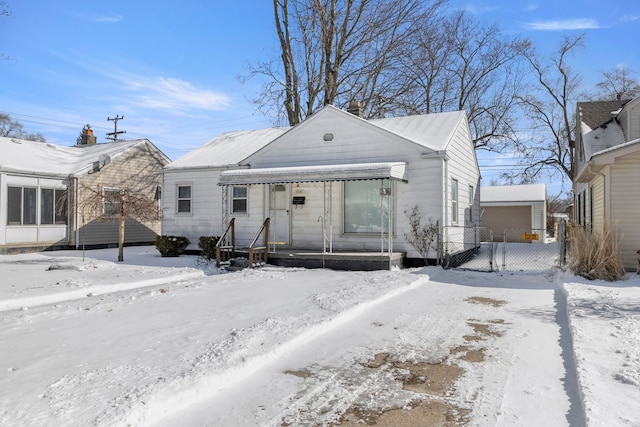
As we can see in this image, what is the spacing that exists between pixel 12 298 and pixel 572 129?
32.0 m

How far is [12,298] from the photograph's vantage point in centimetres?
725

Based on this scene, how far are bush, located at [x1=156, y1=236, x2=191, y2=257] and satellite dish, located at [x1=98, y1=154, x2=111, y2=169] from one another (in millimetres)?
5502

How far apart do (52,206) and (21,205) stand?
1.18 meters

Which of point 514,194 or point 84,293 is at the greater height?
point 514,194

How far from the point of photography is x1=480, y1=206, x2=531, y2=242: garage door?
30547mm

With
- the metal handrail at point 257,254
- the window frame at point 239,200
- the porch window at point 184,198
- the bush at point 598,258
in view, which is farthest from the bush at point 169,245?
the bush at point 598,258

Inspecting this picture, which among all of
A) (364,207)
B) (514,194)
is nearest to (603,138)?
(364,207)

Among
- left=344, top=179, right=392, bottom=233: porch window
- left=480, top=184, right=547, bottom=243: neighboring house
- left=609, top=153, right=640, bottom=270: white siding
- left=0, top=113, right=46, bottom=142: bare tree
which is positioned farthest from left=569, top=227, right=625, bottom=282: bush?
left=0, top=113, right=46, bottom=142: bare tree

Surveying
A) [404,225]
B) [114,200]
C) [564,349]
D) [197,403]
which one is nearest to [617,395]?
[564,349]

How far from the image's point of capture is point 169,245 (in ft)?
51.2

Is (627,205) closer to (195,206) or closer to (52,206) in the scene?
(195,206)

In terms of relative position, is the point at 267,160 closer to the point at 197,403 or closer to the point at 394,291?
the point at 394,291

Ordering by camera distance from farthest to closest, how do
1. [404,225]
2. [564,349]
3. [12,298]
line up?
1. [404,225]
2. [12,298]
3. [564,349]

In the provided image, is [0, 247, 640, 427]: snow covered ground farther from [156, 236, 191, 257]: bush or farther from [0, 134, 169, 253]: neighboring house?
[0, 134, 169, 253]: neighboring house
